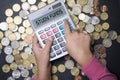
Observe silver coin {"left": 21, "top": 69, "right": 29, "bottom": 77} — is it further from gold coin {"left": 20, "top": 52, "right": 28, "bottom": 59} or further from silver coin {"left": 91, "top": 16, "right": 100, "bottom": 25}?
silver coin {"left": 91, "top": 16, "right": 100, "bottom": 25}

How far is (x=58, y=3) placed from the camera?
2.67 feet

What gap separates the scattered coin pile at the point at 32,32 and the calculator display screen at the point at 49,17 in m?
0.03

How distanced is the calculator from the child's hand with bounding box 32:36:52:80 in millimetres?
15

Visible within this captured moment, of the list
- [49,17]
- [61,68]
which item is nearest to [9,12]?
[49,17]

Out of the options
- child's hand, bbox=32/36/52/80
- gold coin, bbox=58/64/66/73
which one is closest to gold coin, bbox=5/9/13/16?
child's hand, bbox=32/36/52/80

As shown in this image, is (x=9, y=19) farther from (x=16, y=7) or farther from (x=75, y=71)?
(x=75, y=71)

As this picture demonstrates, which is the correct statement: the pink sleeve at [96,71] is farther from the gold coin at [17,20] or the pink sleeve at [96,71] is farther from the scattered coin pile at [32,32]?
the gold coin at [17,20]

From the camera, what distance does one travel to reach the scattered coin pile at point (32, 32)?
84 cm

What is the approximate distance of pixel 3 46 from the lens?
852mm

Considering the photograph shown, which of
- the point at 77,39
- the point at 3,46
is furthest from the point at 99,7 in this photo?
the point at 3,46

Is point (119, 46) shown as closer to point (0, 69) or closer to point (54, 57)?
point (54, 57)

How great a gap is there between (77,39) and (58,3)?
0.38 ft

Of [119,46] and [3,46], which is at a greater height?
[3,46]

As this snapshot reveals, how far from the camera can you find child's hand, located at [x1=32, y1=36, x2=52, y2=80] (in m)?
0.81
